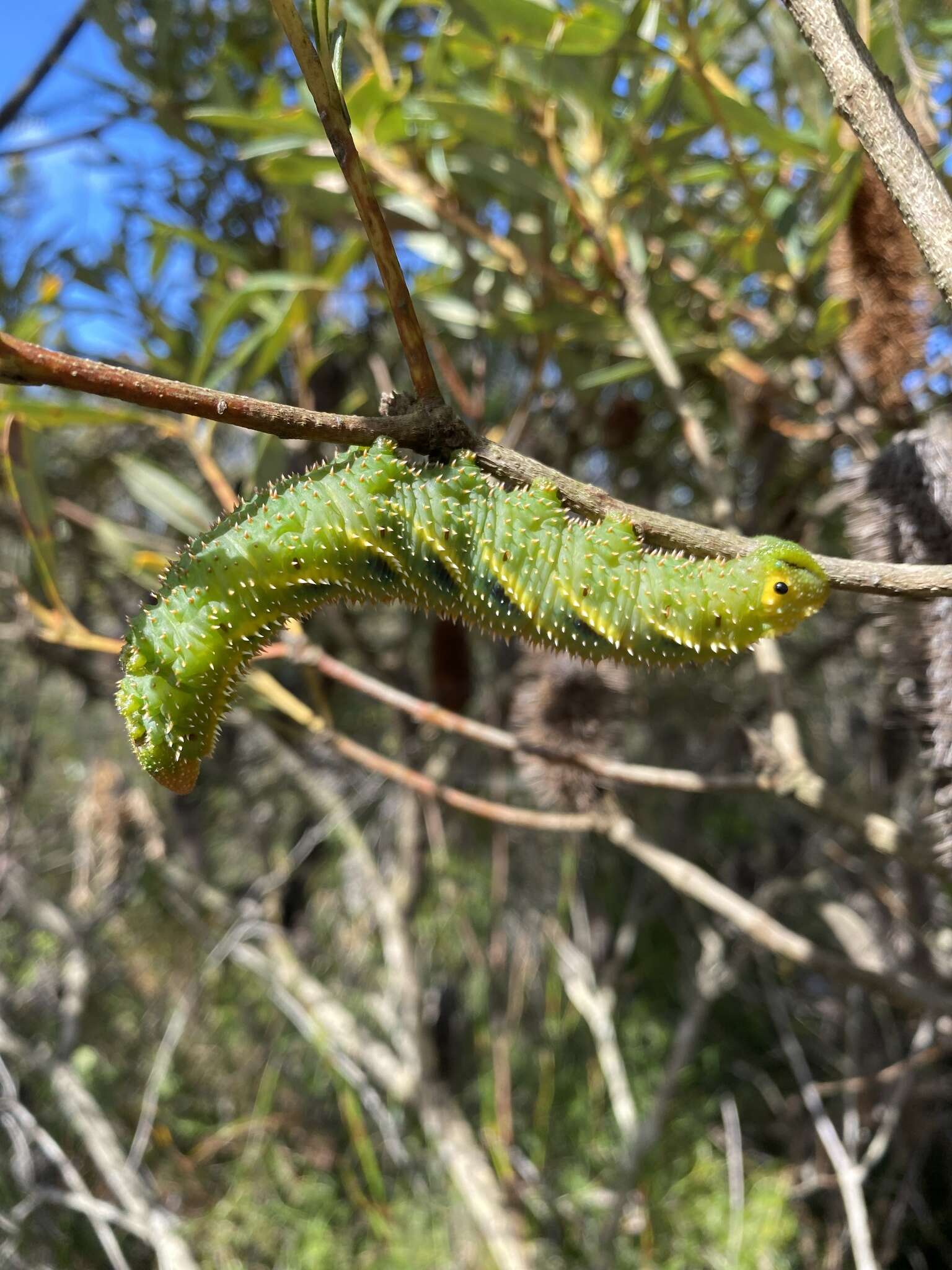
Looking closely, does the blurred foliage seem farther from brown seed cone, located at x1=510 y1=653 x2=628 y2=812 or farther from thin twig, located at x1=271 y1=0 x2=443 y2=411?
thin twig, located at x1=271 y1=0 x2=443 y2=411

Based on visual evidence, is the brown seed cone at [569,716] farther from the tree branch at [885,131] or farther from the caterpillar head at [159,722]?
the tree branch at [885,131]

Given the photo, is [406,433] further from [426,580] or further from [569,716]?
[569,716]

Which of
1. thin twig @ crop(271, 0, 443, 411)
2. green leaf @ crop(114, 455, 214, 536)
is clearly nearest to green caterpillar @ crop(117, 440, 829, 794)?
thin twig @ crop(271, 0, 443, 411)

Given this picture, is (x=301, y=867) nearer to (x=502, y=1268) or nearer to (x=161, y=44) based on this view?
(x=502, y=1268)

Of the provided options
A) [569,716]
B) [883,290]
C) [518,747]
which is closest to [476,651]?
[569,716]

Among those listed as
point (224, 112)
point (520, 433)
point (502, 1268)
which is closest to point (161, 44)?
point (224, 112)

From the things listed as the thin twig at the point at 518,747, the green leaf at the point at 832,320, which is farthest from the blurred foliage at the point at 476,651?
the thin twig at the point at 518,747
